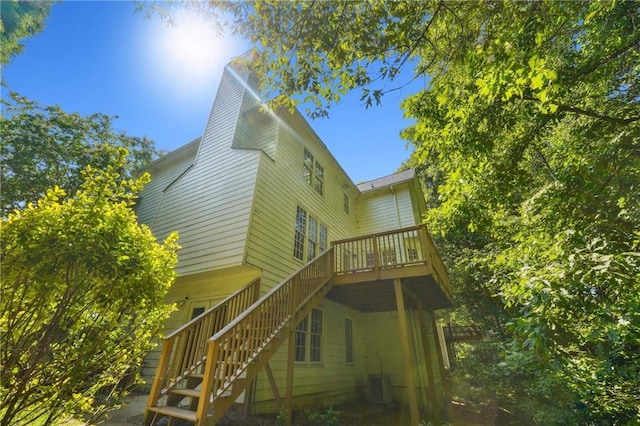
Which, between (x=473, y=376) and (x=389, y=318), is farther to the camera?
(x=389, y=318)

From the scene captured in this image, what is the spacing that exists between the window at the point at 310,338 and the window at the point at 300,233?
1940mm

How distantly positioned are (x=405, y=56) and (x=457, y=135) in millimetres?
1708

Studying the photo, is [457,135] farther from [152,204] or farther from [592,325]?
[152,204]

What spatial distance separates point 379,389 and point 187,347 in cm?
743

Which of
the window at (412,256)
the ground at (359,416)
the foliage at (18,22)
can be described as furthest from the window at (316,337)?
the foliage at (18,22)

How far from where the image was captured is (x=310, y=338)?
765 centimetres

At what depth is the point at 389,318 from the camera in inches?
420

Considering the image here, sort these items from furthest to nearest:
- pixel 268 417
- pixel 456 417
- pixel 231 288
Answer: pixel 456 417 → pixel 231 288 → pixel 268 417

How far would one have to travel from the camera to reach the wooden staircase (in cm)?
347

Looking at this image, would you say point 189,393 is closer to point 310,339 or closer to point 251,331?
point 251,331

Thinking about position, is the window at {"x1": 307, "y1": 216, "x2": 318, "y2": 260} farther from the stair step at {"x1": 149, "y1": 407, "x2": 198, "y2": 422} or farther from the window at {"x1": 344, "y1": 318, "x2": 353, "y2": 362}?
the stair step at {"x1": 149, "y1": 407, "x2": 198, "y2": 422}

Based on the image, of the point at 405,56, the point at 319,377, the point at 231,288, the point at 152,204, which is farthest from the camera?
the point at 152,204

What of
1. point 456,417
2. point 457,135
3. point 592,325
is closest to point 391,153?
point 457,135

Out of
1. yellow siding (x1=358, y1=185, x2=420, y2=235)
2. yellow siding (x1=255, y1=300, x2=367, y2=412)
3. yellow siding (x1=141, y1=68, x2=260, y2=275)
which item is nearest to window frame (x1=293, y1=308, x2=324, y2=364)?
yellow siding (x1=255, y1=300, x2=367, y2=412)
